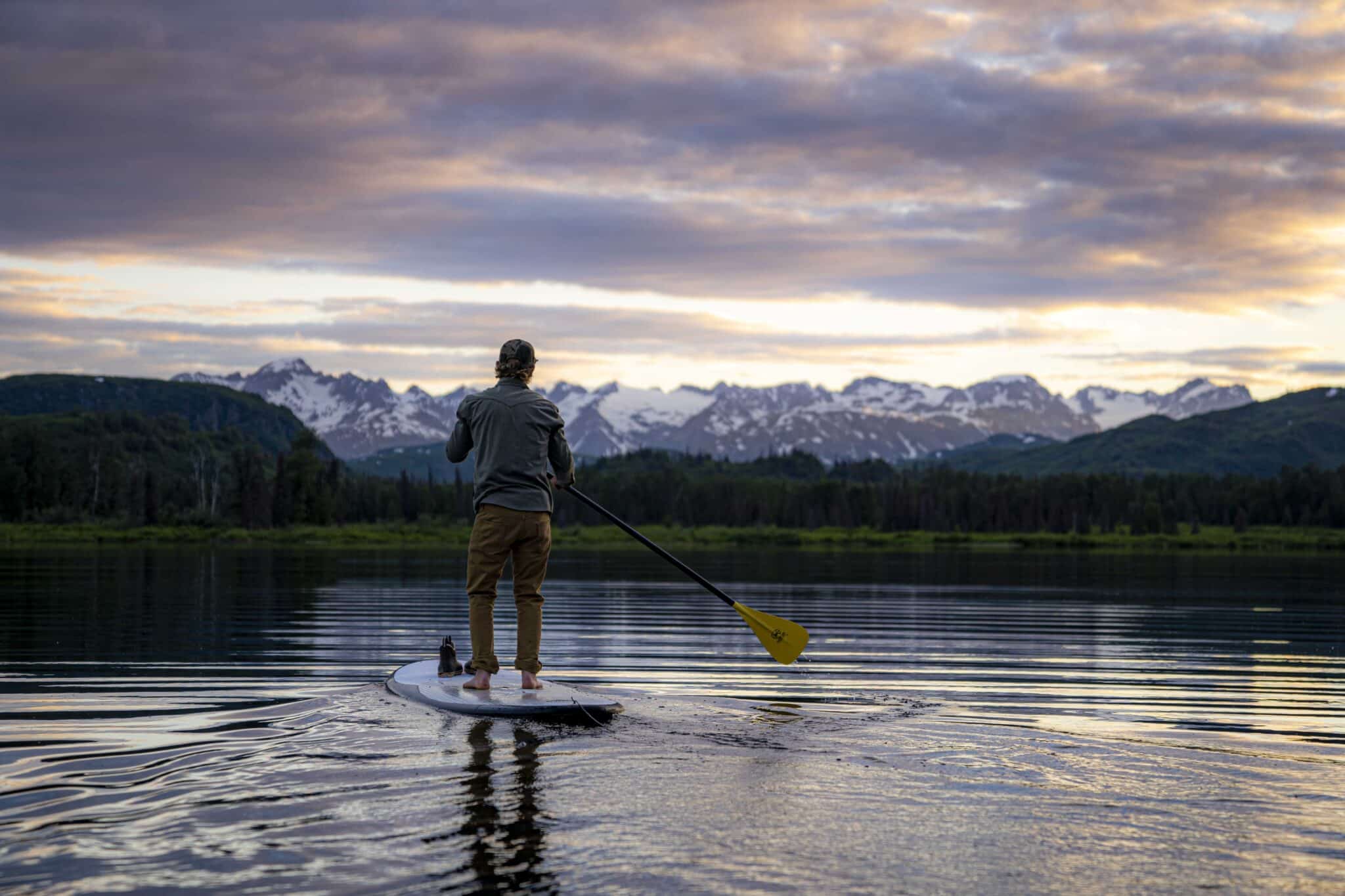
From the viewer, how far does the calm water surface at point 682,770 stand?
711 centimetres

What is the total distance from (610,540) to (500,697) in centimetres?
15609

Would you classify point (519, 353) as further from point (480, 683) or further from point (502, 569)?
point (480, 683)

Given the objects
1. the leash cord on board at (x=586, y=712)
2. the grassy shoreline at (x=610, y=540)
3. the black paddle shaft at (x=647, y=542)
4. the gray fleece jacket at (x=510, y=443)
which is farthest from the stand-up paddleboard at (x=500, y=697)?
the grassy shoreline at (x=610, y=540)

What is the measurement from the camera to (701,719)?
1248 cm

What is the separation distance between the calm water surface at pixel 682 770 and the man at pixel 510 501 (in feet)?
4.15

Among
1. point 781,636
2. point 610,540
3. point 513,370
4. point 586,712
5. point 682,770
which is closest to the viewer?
point 682,770

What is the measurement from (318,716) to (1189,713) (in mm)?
9992

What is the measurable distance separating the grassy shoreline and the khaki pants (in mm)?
116215

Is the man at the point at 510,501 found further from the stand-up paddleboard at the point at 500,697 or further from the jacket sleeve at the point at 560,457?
the stand-up paddleboard at the point at 500,697

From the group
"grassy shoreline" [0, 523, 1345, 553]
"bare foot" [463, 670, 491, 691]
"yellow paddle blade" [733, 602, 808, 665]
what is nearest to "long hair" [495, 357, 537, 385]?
"bare foot" [463, 670, 491, 691]

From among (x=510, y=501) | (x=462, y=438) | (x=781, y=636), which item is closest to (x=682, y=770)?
(x=510, y=501)

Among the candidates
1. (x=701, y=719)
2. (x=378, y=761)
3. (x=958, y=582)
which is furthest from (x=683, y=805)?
(x=958, y=582)

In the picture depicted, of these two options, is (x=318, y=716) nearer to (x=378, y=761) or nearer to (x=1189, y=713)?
(x=378, y=761)

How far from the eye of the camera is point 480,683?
43.2 feet
